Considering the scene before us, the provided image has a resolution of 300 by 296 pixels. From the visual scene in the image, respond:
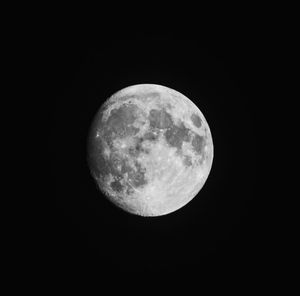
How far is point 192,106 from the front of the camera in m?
4.04

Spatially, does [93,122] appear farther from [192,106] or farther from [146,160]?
[192,106]

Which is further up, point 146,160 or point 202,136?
Answer: point 202,136

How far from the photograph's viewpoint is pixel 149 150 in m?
3.48

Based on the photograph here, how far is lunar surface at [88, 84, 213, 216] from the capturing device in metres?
3.51

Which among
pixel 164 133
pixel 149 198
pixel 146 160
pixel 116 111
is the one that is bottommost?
pixel 149 198

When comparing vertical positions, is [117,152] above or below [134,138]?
below

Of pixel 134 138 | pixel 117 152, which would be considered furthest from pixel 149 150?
pixel 117 152

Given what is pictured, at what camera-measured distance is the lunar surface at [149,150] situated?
3512mm

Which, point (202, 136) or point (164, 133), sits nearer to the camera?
point (164, 133)

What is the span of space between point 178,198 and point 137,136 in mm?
960

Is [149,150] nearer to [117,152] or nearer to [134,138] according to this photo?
[134,138]

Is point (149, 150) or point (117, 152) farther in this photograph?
point (117, 152)

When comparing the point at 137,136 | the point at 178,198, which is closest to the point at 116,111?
the point at 137,136

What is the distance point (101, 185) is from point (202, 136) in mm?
1390
